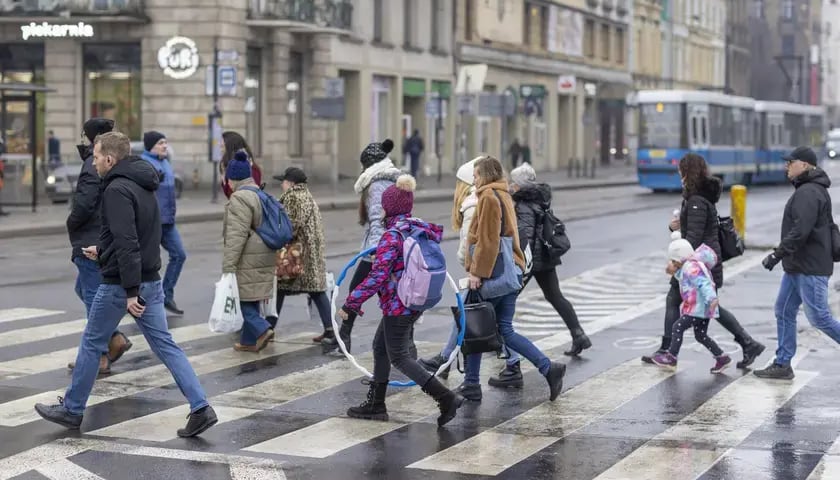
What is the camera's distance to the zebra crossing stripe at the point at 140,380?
32.0 ft

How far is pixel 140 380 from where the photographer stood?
10953 mm

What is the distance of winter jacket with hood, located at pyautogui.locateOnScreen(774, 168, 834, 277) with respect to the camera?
36.0 ft

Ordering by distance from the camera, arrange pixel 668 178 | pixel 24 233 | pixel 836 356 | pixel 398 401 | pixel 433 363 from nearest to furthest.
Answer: pixel 398 401
pixel 433 363
pixel 836 356
pixel 24 233
pixel 668 178

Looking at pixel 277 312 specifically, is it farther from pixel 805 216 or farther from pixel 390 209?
pixel 805 216

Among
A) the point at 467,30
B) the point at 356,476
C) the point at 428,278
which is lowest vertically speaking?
the point at 356,476

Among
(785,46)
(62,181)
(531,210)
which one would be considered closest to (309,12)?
(62,181)

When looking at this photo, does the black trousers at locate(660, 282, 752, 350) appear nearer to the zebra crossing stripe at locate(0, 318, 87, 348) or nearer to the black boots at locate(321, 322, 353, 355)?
the black boots at locate(321, 322, 353, 355)

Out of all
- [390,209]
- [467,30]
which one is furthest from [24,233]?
[467,30]

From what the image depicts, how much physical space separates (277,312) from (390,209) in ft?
11.7

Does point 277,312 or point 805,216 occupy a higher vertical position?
point 805,216

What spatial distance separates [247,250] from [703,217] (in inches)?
138

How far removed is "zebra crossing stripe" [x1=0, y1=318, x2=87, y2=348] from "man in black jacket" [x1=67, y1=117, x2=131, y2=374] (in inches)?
60.2

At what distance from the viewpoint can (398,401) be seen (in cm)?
1030

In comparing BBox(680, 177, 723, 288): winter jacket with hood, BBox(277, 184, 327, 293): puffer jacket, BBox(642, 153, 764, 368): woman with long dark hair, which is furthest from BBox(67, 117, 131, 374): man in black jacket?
BBox(680, 177, 723, 288): winter jacket with hood
